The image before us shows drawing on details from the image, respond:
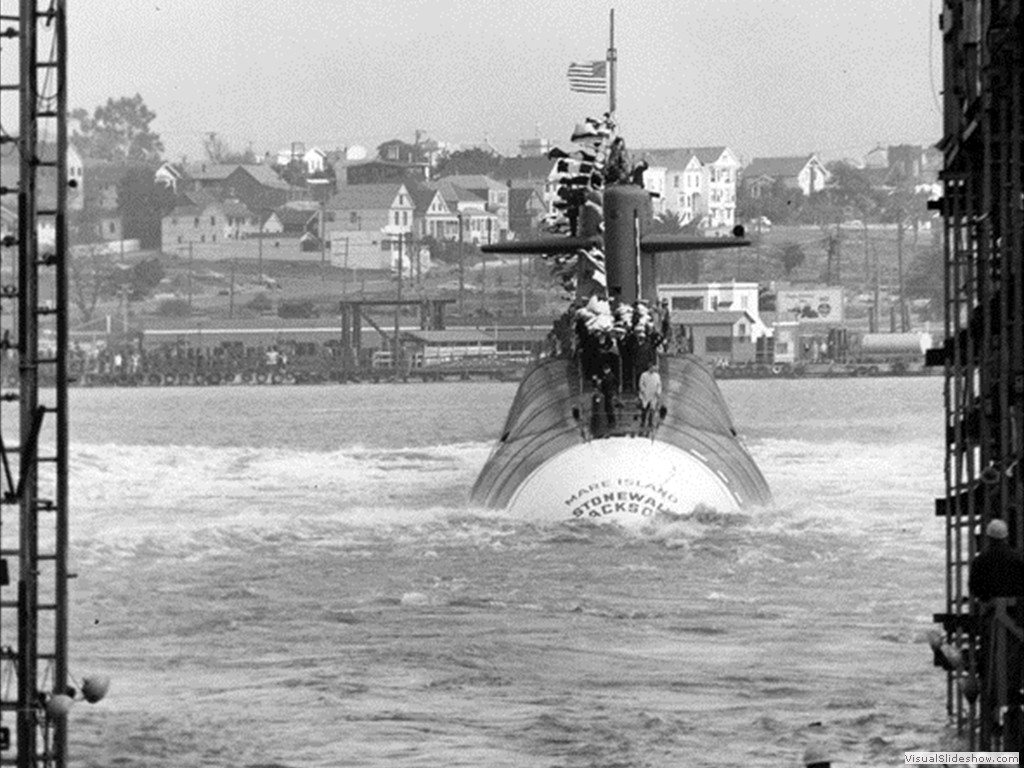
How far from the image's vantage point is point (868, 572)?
45344 mm

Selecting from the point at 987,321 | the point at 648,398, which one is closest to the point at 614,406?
the point at 648,398

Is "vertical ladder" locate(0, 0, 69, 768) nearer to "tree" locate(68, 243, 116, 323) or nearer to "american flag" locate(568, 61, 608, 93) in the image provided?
"american flag" locate(568, 61, 608, 93)

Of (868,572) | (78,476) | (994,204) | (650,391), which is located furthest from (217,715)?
(78,476)

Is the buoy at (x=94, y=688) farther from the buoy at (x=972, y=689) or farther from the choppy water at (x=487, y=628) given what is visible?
the buoy at (x=972, y=689)

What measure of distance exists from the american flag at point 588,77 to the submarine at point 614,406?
315cm

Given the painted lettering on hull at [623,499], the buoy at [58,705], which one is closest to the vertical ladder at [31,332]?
the buoy at [58,705]

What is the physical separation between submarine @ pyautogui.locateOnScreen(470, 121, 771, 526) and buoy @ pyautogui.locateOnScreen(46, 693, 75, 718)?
96.7 feet

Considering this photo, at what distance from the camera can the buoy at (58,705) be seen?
63.1ft

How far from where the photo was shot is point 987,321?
75.4 feet

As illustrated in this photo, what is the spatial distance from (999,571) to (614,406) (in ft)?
109

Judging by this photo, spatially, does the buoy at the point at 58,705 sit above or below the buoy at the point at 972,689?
above

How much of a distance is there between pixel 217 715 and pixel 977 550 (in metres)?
9.12

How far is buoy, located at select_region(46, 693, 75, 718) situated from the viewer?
19234mm

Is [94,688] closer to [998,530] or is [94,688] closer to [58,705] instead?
[58,705]
